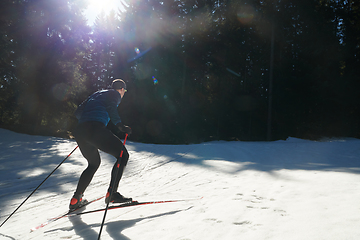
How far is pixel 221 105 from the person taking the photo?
77.7 ft

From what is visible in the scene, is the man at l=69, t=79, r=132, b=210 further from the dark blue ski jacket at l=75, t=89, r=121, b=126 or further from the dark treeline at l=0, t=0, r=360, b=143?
the dark treeline at l=0, t=0, r=360, b=143

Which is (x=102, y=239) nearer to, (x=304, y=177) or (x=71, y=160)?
(x=304, y=177)

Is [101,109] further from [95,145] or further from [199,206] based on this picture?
[199,206]

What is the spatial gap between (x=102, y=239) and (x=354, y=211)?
2771 millimetres

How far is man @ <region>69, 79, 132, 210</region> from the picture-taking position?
3375mm

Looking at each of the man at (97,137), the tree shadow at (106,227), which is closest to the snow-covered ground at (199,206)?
the tree shadow at (106,227)

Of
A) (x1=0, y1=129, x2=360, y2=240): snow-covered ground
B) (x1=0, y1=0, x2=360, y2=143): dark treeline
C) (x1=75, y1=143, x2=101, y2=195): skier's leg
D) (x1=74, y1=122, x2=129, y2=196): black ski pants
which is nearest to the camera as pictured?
(x1=0, y1=129, x2=360, y2=240): snow-covered ground

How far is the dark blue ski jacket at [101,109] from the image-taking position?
137 inches

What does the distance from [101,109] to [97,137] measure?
45 cm

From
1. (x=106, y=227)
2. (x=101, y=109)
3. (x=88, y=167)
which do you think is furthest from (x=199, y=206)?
(x=101, y=109)

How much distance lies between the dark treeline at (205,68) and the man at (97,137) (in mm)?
18597

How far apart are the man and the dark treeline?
18.6 metres

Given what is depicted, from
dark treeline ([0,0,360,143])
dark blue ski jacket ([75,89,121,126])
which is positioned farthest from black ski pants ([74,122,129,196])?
dark treeline ([0,0,360,143])

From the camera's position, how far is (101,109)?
11.6 ft
